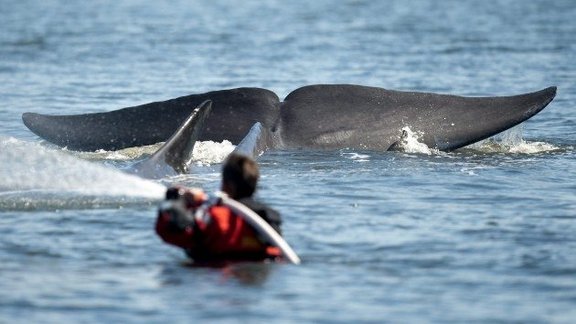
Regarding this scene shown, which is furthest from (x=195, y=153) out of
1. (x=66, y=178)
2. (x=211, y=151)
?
(x=66, y=178)

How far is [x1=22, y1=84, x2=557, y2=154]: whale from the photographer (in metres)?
13.4

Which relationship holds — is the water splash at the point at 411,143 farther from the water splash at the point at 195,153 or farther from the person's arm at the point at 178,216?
the person's arm at the point at 178,216

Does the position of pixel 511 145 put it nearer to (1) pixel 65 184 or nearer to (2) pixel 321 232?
(2) pixel 321 232

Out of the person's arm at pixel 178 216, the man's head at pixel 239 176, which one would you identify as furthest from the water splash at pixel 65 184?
the person's arm at pixel 178 216

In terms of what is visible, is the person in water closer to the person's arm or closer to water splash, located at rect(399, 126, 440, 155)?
the person's arm

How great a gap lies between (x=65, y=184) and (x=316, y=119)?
298 cm

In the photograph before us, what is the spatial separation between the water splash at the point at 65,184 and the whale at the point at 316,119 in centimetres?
131

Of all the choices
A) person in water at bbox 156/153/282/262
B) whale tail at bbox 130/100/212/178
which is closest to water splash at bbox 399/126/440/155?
whale tail at bbox 130/100/212/178

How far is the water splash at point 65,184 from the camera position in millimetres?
10883

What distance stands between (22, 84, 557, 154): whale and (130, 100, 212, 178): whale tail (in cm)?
98

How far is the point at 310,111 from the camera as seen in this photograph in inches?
536

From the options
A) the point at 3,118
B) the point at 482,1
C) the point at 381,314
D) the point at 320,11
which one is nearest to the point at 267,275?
the point at 381,314

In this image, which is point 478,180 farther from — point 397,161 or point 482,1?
point 482,1

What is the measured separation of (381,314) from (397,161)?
512 cm
